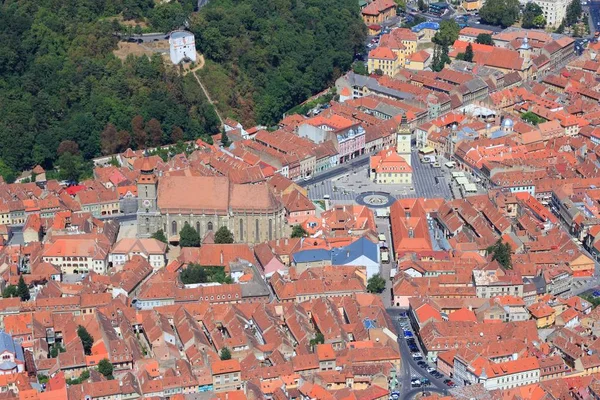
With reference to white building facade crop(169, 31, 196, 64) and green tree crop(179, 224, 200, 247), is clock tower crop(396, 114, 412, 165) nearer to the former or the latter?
green tree crop(179, 224, 200, 247)

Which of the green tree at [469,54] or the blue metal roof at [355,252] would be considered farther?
the green tree at [469,54]

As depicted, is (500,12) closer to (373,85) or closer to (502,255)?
(373,85)

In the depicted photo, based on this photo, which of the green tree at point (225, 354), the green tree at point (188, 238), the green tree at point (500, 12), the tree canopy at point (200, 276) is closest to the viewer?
the green tree at point (225, 354)

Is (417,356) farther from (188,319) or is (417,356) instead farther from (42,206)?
(42,206)

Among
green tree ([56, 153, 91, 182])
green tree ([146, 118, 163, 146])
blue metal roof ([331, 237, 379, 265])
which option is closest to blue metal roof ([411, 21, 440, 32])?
green tree ([146, 118, 163, 146])

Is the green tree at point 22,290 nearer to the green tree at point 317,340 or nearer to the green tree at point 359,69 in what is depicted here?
the green tree at point 317,340

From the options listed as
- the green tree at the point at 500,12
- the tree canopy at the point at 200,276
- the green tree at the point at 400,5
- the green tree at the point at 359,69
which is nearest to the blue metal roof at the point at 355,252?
the tree canopy at the point at 200,276
